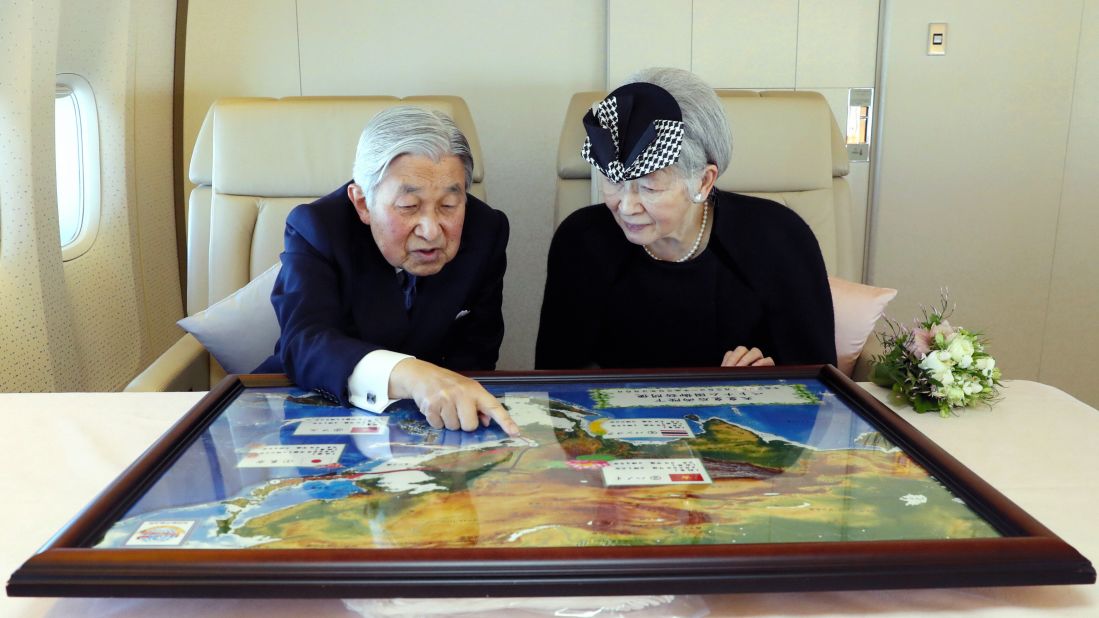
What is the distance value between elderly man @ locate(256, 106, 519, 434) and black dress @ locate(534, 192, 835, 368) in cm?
24

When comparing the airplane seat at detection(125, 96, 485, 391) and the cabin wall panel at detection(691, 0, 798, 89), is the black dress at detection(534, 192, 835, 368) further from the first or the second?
the cabin wall panel at detection(691, 0, 798, 89)

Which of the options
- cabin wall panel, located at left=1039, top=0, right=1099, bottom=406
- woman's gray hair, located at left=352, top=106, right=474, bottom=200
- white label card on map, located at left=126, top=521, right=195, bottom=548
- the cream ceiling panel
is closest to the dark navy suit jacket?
woman's gray hair, located at left=352, top=106, right=474, bottom=200

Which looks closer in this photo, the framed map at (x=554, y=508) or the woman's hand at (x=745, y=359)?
the framed map at (x=554, y=508)

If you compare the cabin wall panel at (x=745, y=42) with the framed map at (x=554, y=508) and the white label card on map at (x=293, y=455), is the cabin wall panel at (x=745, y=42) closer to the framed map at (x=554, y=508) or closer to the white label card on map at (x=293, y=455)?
the framed map at (x=554, y=508)

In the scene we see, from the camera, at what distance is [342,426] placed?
1395mm

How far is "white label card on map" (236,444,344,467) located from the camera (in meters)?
1.23

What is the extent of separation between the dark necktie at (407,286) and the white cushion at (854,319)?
101 centimetres

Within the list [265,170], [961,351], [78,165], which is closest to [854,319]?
[961,351]

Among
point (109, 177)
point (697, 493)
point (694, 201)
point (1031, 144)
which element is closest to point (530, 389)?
point (697, 493)

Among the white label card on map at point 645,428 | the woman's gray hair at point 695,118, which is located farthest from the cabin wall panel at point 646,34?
the white label card on map at point 645,428

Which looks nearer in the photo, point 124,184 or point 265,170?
point 265,170

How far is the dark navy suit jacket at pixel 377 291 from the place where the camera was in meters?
1.79

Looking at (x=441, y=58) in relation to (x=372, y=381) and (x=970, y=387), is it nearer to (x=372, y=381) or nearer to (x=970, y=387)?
(x=372, y=381)

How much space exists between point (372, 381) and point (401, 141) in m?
0.52
